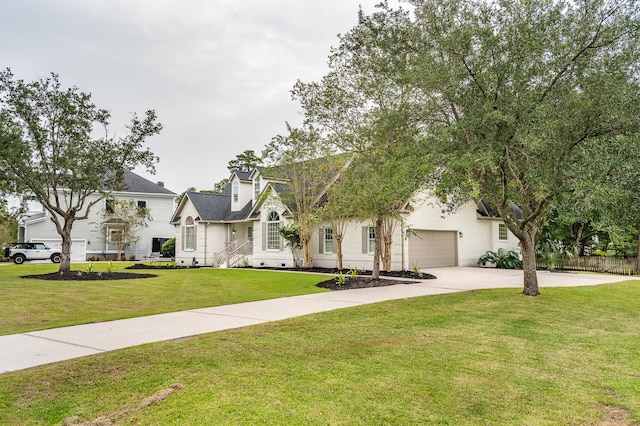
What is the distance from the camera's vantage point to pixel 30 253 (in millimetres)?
30562

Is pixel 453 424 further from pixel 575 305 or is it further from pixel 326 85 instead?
pixel 326 85

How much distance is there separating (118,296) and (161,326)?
5.52m

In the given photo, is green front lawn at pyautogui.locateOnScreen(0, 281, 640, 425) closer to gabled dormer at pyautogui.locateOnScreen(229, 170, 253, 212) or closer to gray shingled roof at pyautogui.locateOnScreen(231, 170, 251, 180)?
gabled dormer at pyautogui.locateOnScreen(229, 170, 253, 212)

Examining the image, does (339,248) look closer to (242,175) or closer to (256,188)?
(256,188)

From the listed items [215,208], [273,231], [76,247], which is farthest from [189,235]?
[76,247]

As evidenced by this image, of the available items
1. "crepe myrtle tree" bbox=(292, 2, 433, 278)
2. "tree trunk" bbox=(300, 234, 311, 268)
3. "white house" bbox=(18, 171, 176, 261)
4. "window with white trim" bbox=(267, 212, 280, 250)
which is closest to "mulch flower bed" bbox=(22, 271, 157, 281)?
"tree trunk" bbox=(300, 234, 311, 268)

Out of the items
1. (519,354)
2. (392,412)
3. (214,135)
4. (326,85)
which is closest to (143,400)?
(392,412)

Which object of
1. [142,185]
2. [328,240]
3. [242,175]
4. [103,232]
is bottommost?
[328,240]

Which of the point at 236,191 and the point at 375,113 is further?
the point at 236,191

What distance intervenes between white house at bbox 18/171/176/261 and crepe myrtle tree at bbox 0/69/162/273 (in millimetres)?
15338

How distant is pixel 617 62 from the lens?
32.6ft

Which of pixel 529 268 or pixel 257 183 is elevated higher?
pixel 257 183

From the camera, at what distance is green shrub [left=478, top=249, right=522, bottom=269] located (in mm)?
24375

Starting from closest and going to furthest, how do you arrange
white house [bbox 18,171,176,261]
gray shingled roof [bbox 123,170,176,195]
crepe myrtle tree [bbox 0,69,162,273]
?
crepe myrtle tree [bbox 0,69,162,273] → white house [bbox 18,171,176,261] → gray shingled roof [bbox 123,170,176,195]
